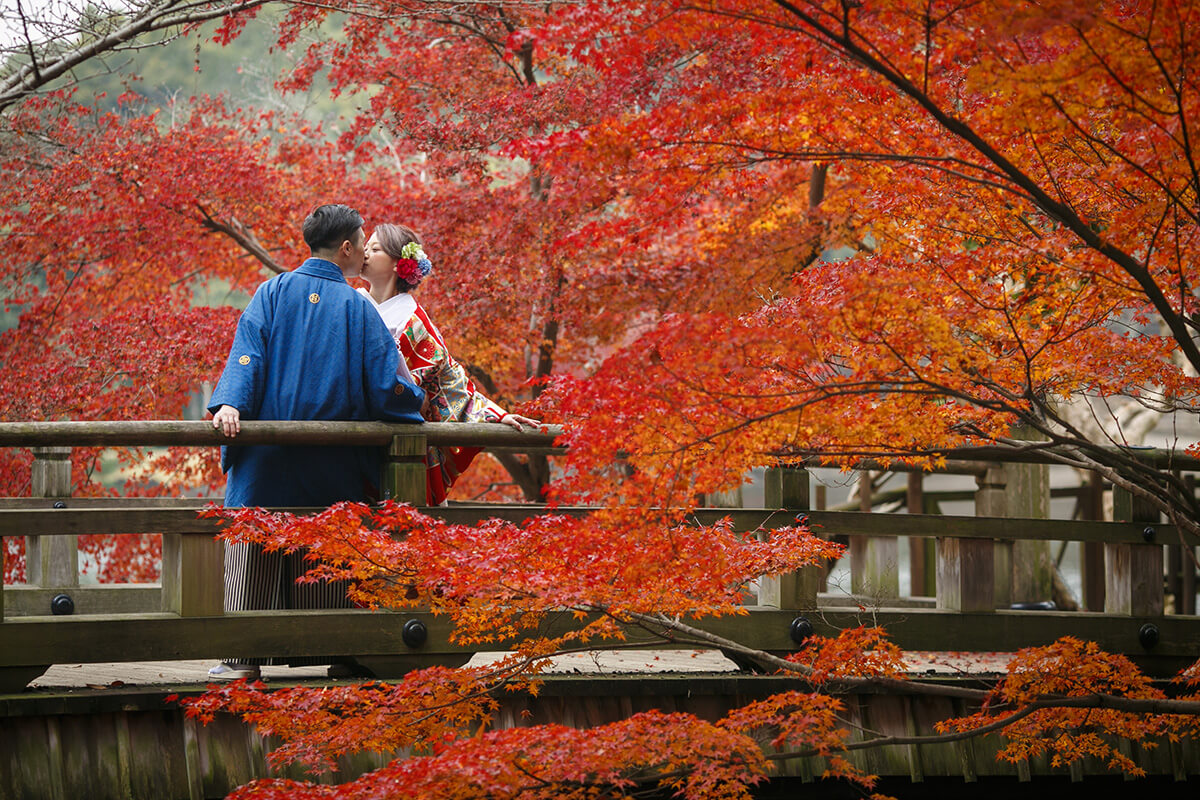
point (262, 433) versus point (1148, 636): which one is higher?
point (262, 433)

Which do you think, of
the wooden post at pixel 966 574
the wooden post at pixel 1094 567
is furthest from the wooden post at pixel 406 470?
the wooden post at pixel 1094 567

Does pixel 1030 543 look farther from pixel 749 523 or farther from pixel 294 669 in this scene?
pixel 294 669

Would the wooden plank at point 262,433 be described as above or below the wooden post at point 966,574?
above

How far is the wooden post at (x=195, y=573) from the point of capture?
12.0 feet

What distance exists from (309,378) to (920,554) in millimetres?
8210

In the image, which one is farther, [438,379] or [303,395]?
[438,379]

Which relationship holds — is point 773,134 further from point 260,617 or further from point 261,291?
point 260,617

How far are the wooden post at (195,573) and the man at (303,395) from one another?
0.25 m

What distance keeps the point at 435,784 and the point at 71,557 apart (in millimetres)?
3845

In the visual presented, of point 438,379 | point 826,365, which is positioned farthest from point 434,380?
point 826,365

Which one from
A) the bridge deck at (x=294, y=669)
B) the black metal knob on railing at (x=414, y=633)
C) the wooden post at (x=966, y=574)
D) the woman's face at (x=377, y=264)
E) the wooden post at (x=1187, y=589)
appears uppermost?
the woman's face at (x=377, y=264)

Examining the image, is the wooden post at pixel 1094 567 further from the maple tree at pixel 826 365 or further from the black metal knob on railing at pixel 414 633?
the black metal knob on railing at pixel 414 633

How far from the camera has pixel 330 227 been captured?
4.02m

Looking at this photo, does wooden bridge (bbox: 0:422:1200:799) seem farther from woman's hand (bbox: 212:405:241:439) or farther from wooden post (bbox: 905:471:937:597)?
wooden post (bbox: 905:471:937:597)
